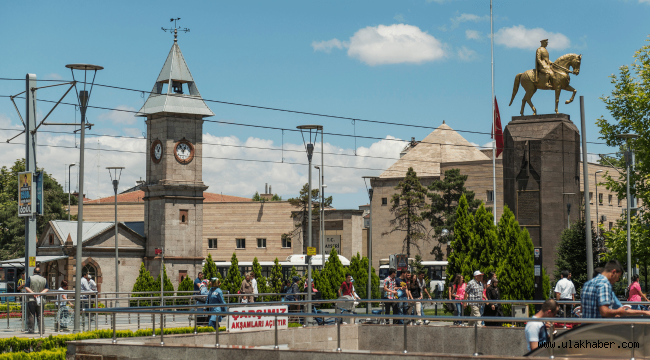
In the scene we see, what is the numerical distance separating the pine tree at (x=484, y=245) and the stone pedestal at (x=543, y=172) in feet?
13.6

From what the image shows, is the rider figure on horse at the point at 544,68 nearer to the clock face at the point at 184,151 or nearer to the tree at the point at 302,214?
the clock face at the point at 184,151

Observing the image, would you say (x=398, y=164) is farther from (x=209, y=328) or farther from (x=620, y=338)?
(x=620, y=338)

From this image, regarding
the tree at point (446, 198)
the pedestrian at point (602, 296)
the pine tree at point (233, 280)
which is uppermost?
the tree at point (446, 198)

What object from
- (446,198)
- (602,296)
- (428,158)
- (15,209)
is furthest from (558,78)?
(15,209)

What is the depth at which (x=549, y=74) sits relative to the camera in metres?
36.5

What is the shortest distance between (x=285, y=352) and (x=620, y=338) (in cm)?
501

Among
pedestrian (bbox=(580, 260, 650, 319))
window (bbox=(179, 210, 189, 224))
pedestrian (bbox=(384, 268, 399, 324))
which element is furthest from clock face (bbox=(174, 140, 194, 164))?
pedestrian (bbox=(580, 260, 650, 319))

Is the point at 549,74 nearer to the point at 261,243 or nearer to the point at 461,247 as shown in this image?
the point at 461,247

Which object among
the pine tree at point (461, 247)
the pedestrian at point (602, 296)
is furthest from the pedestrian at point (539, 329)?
the pine tree at point (461, 247)

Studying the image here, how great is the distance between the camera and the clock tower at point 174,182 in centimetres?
5369

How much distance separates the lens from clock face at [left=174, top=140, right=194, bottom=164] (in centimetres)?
5431

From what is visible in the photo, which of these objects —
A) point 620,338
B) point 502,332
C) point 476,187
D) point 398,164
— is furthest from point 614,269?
point 398,164

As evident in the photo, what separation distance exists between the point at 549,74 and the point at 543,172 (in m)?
4.55

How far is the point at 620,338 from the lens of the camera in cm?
923
